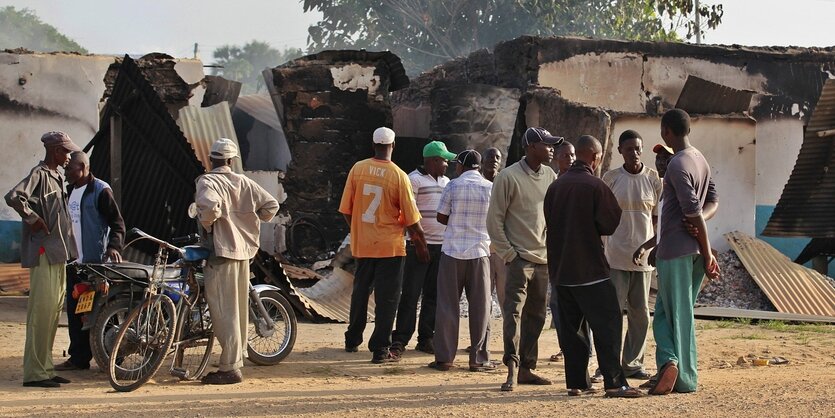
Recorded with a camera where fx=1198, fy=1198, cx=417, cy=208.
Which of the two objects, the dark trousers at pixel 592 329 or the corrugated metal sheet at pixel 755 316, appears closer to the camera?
the dark trousers at pixel 592 329

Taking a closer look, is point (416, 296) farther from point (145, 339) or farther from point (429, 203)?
point (145, 339)

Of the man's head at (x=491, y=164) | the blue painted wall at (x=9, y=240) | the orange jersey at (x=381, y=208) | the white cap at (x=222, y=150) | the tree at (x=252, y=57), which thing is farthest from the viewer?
the tree at (x=252, y=57)

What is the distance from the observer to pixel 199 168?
13000 mm

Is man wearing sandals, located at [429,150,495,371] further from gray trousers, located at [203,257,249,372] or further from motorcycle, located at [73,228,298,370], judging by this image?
motorcycle, located at [73,228,298,370]

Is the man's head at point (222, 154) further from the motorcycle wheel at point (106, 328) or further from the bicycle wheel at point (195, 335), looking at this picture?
the motorcycle wheel at point (106, 328)

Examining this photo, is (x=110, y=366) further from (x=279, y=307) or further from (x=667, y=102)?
(x=667, y=102)

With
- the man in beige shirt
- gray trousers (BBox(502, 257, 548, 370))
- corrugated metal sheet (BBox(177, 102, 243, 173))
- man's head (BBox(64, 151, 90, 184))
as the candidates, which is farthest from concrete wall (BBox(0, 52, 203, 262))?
gray trousers (BBox(502, 257, 548, 370))

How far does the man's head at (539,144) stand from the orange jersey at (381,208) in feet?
4.54

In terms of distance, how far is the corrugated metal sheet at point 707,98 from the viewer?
1712cm

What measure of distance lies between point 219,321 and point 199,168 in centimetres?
518

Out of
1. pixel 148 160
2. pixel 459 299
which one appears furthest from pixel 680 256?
pixel 148 160

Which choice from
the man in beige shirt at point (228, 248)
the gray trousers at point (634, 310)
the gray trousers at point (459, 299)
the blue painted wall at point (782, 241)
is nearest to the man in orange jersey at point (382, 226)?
the gray trousers at point (459, 299)

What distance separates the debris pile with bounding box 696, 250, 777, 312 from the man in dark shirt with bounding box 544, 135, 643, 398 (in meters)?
7.60

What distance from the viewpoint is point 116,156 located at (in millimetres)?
13531
